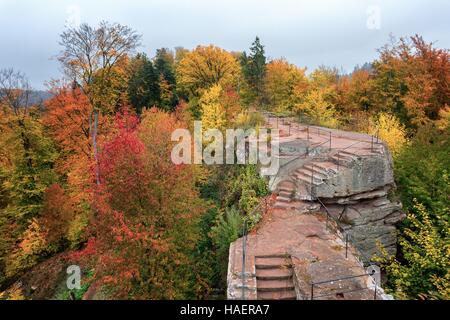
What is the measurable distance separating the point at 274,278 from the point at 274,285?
9.1 inches

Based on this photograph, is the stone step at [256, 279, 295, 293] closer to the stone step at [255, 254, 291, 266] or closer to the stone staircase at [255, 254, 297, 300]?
the stone staircase at [255, 254, 297, 300]

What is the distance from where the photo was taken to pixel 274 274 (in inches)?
358

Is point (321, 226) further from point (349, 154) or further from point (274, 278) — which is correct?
point (349, 154)

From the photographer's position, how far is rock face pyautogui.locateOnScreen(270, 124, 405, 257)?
13148mm

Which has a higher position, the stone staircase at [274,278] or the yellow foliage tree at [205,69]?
the yellow foliage tree at [205,69]

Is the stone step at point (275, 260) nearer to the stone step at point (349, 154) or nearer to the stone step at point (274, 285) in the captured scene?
the stone step at point (274, 285)

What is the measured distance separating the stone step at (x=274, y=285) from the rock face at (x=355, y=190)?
174 inches

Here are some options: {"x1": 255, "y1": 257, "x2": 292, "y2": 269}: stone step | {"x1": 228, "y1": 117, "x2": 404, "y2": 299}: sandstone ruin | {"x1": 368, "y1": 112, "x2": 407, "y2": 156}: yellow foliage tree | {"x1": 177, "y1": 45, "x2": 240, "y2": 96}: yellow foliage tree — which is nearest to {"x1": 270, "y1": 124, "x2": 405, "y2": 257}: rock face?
{"x1": 228, "y1": 117, "x2": 404, "y2": 299}: sandstone ruin

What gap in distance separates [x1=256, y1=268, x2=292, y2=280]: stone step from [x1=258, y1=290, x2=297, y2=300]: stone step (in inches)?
17.2

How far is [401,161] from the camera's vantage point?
1752 centimetres

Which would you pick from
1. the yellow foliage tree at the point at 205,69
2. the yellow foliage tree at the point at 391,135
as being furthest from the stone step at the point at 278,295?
the yellow foliage tree at the point at 205,69

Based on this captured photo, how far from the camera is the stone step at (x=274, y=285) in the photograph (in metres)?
8.72

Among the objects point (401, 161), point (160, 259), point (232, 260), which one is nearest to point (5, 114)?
point (160, 259)
